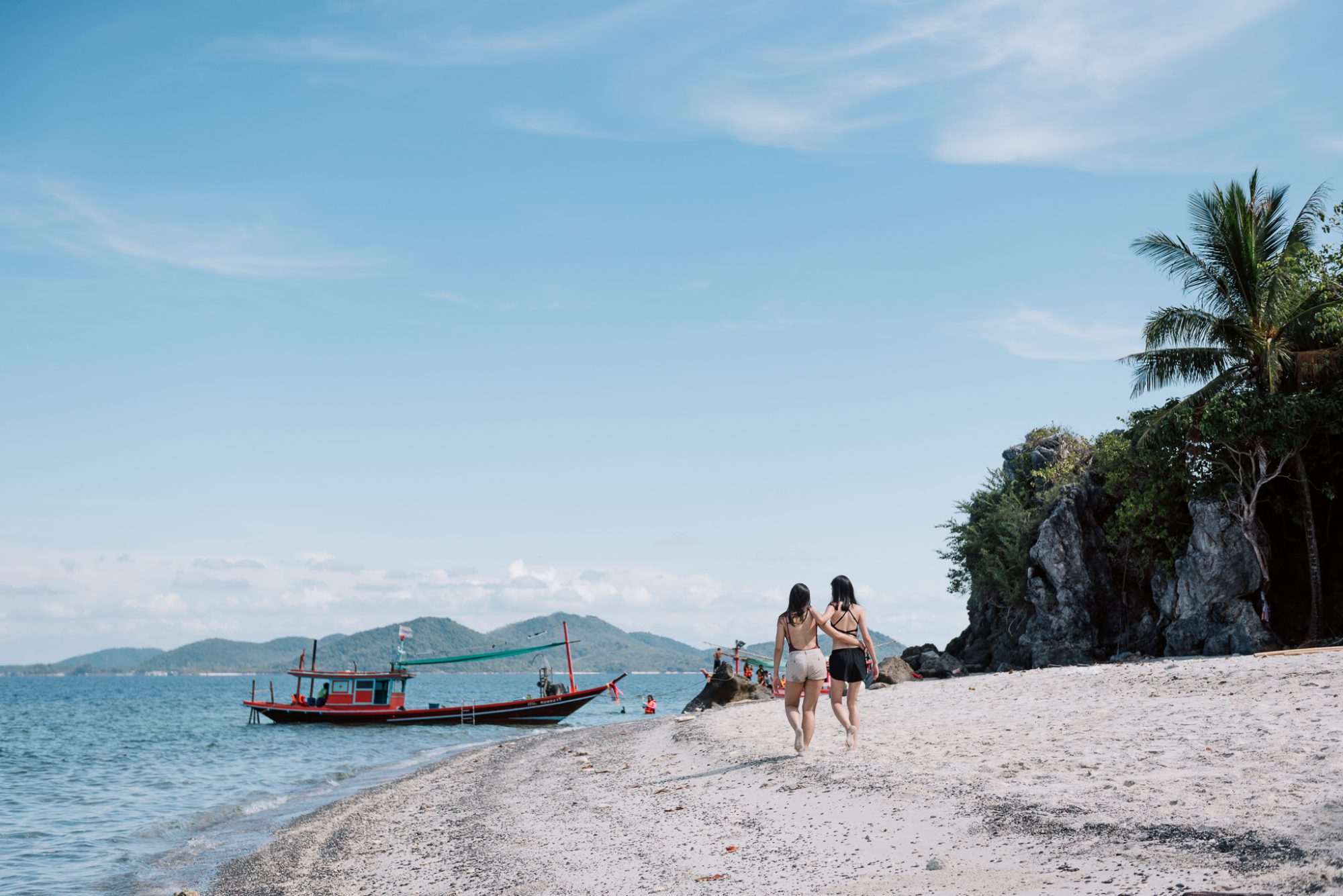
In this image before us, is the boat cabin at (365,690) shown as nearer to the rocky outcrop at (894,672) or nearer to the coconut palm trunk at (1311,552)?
the rocky outcrop at (894,672)

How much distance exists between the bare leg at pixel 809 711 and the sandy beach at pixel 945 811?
A: 0.41m

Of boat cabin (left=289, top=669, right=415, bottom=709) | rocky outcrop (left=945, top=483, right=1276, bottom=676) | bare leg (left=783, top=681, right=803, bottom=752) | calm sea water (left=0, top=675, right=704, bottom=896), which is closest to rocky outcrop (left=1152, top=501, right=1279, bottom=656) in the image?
rocky outcrop (left=945, top=483, right=1276, bottom=676)

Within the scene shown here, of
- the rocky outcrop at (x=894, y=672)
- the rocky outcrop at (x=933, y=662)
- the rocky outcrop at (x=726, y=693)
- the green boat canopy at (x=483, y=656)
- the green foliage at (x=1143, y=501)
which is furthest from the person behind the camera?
the green boat canopy at (x=483, y=656)

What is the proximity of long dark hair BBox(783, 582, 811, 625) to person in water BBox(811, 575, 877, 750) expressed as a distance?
348mm

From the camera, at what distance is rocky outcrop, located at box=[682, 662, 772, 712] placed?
26562mm

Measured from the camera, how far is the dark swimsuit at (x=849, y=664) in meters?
11.0

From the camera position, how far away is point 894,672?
24.7m

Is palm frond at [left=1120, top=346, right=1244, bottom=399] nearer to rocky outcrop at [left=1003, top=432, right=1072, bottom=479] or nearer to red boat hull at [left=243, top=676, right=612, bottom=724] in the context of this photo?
rocky outcrop at [left=1003, top=432, right=1072, bottom=479]

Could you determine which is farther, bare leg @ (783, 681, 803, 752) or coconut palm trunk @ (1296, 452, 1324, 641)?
coconut palm trunk @ (1296, 452, 1324, 641)

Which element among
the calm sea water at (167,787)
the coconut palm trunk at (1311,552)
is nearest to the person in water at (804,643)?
the calm sea water at (167,787)

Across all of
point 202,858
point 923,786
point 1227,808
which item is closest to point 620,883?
point 923,786

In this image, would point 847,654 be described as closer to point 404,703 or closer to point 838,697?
point 838,697

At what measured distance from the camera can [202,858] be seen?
12.9m

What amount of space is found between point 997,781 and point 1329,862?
3.37m
